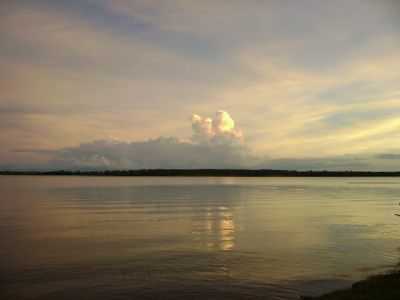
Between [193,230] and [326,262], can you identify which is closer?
[326,262]

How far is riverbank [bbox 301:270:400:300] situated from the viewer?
43.4 ft

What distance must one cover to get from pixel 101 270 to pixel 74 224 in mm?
16536

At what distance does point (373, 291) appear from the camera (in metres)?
14.0

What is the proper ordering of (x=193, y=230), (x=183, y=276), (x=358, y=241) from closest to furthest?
(x=183, y=276) < (x=358, y=241) < (x=193, y=230)

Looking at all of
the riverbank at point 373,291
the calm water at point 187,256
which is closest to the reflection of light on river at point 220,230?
the calm water at point 187,256

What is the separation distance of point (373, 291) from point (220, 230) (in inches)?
725

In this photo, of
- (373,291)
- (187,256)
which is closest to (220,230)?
(187,256)

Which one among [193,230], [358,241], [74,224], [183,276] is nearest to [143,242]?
[193,230]

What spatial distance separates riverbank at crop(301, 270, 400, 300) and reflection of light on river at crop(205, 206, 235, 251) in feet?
33.3

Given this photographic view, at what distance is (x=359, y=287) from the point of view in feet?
49.0

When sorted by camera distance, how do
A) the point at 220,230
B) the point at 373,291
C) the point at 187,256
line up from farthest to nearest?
the point at 220,230 → the point at 187,256 → the point at 373,291

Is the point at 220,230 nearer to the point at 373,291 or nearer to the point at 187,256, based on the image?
the point at 187,256

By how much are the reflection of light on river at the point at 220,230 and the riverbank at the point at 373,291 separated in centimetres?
1016

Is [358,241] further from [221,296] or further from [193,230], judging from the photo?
[221,296]
